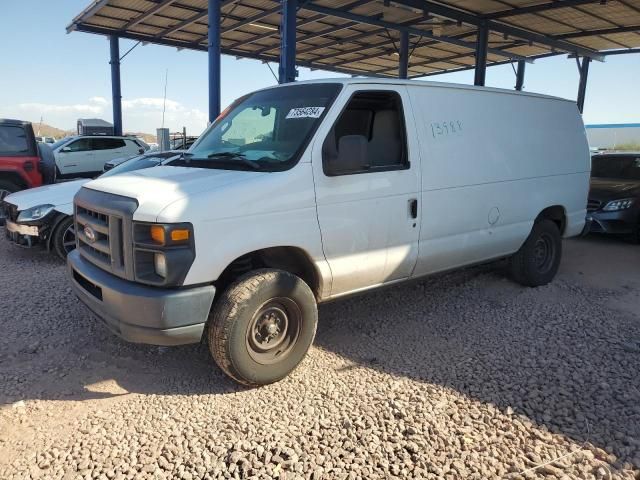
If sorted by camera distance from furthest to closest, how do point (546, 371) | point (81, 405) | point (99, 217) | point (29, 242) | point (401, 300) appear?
point (29, 242) → point (401, 300) → point (546, 371) → point (99, 217) → point (81, 405)

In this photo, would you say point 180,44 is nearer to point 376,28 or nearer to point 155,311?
point 376,28

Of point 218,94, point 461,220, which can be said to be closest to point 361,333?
point 461,220

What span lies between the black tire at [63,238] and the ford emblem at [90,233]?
9.78 feet

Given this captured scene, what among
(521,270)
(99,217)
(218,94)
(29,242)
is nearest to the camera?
(99,217)

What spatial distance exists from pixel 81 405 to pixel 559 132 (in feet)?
18.0

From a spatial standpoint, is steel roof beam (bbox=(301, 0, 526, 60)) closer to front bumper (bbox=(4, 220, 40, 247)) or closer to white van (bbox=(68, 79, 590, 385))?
front bumper (bbox=(4, 220, 40, 247))

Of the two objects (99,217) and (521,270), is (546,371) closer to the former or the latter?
(521,270)

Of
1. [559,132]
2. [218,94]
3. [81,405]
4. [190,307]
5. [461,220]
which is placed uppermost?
[218,94]

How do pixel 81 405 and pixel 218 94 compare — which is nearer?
pixel 81 405

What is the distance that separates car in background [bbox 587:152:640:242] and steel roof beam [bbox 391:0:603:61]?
5.97m

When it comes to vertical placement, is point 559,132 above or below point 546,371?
above

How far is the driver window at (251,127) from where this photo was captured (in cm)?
402

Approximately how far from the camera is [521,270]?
5652 mm

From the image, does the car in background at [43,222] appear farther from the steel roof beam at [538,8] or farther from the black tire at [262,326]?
the steel roof beam at [538,8]
